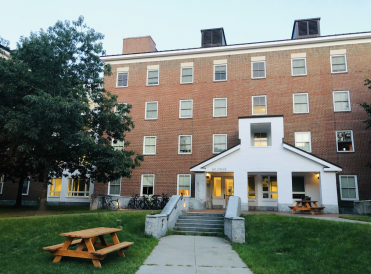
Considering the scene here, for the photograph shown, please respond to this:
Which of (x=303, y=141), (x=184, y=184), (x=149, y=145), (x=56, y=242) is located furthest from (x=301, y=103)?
(x=56, y=242)

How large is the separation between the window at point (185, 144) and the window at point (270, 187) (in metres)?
6.32

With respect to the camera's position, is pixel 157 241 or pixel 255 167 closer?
pixel 157 241

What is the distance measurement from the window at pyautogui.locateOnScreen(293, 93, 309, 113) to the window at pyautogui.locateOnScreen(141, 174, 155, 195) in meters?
12.5

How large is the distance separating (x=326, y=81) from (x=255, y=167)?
9486 millimetres

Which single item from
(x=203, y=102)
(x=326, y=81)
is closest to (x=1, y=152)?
(x=203, y=102)

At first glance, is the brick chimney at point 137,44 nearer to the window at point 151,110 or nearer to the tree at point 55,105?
the window at point 151,110

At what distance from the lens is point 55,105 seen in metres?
15.3

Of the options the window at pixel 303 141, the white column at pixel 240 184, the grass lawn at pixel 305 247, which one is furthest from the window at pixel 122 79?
the grass lawn at pixel 305 247

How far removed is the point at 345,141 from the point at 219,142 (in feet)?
30.1

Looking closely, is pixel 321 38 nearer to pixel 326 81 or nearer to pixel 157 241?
pixel 326 81

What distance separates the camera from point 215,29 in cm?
2812

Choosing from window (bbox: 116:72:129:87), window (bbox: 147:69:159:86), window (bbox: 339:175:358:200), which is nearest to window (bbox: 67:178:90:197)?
window (bbox: 116:72:129:87)

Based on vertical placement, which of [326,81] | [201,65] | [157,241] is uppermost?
[201,65]

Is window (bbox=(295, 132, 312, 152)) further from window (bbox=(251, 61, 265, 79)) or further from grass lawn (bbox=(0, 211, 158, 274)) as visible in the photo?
grass lawn (bbox=(0, 211, 158, 274))
